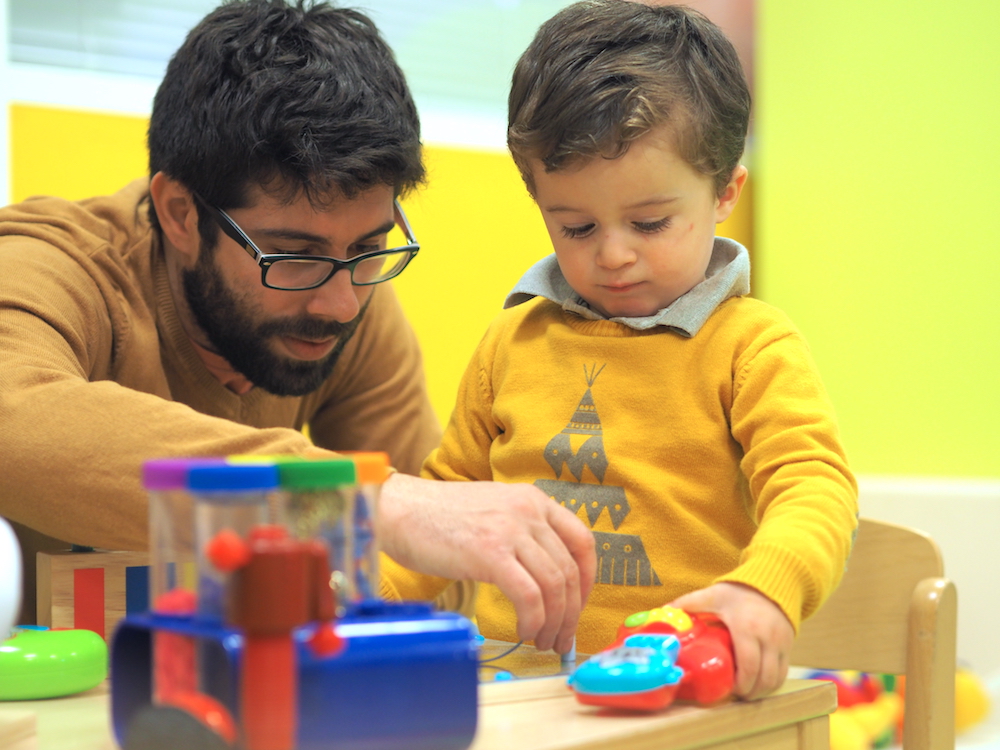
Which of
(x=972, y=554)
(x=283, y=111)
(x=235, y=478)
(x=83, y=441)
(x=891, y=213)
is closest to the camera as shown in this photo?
(x=235, y=478)

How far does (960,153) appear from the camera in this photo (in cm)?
252

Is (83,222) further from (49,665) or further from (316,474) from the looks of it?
(316,474)

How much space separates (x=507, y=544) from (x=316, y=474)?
26 centimetres

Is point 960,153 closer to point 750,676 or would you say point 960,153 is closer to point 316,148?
point 316,148

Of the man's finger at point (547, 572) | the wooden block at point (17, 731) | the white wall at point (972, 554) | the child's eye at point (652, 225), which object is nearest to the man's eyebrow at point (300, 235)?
the child's eye at point (652, 225)

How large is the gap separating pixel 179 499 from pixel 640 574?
53 cm

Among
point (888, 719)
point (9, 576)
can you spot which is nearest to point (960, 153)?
point (888, 719)

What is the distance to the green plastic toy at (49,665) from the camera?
693mm

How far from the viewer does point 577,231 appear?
973 millimetres

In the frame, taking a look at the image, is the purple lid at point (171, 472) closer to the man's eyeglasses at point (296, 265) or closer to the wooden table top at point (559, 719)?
the wooden table top at point (559, 719)

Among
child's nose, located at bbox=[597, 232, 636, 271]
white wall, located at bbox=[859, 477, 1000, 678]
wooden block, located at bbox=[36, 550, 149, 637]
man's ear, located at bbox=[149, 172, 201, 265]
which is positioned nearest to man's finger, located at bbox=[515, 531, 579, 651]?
child's nose, located at bbox=[597, 232, 636, 271]

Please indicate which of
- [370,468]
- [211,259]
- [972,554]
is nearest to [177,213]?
[211,259]

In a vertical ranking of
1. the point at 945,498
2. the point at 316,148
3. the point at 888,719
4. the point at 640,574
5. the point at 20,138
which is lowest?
the point at 888,719

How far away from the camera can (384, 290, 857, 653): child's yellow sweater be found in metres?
0.85
